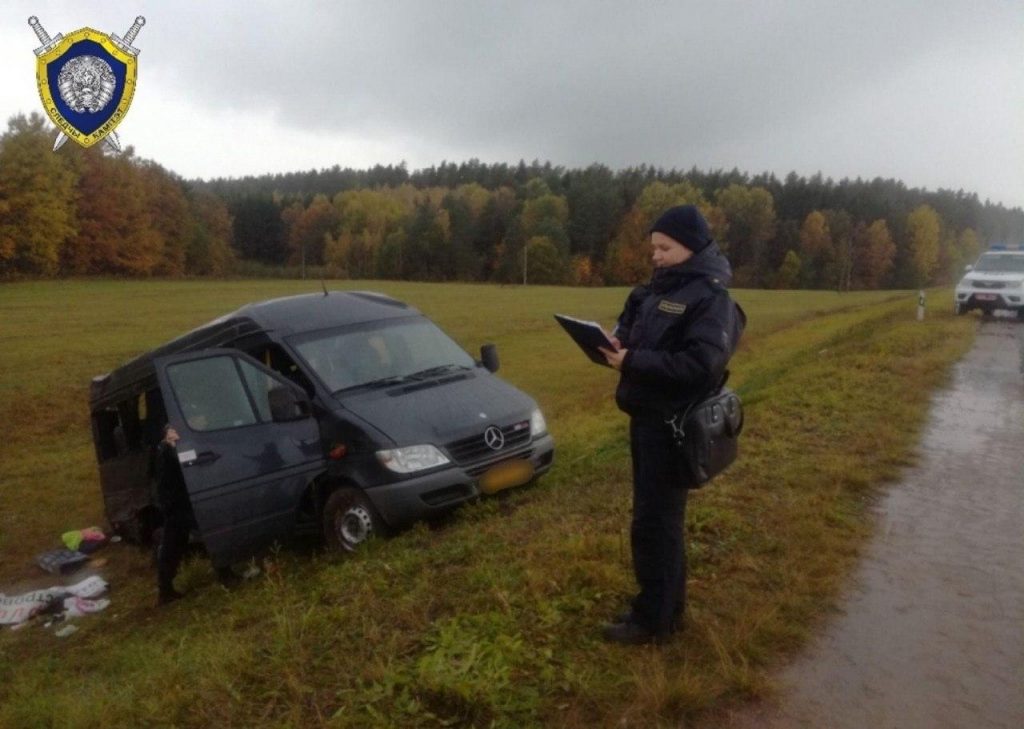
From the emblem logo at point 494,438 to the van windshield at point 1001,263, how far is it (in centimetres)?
1935

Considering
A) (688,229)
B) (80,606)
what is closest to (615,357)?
(688,229)

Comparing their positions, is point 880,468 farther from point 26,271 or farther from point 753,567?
point 26,271

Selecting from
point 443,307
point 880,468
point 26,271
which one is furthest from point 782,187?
point 880,468

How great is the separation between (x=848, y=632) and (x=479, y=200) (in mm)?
103307

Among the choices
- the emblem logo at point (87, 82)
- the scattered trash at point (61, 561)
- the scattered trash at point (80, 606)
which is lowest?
the scattered trash at point (61, 561)

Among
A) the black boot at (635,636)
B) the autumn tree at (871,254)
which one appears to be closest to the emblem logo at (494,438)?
the black boot at (635,636)

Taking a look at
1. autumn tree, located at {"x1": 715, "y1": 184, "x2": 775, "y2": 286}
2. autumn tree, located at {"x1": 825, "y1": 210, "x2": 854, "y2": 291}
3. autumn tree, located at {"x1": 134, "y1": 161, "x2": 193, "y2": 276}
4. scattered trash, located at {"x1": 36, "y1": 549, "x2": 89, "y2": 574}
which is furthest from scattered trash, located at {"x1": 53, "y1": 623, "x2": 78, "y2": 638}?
autumn tree, located at {"x1": 715, "y1": 184, "x2": 775, "y2": 286}

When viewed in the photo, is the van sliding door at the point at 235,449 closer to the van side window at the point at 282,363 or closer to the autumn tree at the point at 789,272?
the van side window at the point at 282,363

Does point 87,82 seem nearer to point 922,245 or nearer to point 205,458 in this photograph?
point 205,458

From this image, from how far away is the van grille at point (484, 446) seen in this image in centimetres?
641

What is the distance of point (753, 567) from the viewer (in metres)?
4.46

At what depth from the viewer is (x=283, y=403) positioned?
20.6 feet

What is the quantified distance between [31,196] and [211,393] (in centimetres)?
5706

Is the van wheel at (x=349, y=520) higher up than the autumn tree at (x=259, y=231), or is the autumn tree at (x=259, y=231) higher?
the autumn tree at (x=259, y=231)
